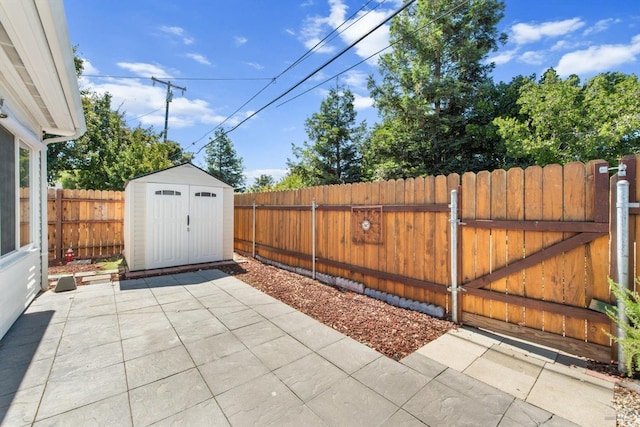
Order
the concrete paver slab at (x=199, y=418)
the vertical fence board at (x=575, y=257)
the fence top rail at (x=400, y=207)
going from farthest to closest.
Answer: the fence top rail at (x=400, y=207)
the vertical fence board at (x=575, y=257)
the concrete paver slab at (x=199, y=418)

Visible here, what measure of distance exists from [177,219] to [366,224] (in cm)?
455

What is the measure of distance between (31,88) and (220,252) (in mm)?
4687

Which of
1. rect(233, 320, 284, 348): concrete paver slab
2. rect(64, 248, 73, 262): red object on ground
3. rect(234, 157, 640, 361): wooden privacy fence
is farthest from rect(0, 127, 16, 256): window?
rect(234, 157, 640, 361): wooden privacy fence

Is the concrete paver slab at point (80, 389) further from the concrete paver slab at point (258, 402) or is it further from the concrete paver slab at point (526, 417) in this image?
the concrete paver slab at point (526, 417)

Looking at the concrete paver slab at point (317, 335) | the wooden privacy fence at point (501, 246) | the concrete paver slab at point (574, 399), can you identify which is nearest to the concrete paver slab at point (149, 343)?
the concrete paver slab at point (317, 335)

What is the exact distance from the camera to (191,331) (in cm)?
321

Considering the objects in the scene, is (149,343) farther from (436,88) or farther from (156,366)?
(436,88)

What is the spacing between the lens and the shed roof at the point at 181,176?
6024mm

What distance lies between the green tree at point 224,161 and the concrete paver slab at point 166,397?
2097 centimetres

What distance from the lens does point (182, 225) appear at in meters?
6.45

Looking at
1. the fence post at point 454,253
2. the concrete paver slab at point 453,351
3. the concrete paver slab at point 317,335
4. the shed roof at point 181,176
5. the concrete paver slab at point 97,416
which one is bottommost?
the concrete paver slab at point 453,351

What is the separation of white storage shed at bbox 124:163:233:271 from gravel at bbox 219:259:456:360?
1842mm

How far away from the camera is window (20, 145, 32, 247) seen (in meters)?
3.91

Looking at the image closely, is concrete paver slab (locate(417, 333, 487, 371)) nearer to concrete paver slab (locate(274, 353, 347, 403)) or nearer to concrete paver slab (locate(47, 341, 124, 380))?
concrete paver slab (locate(274, 353, 347, 403))
